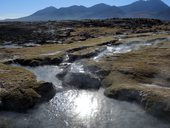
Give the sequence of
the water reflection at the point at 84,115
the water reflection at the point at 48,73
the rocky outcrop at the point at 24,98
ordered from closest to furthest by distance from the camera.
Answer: the water reflection at the point at 84,115 < the rocky outcrop at the point at 24,98 < the water reflection at the point at 48,73

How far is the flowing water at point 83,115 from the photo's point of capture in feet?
142

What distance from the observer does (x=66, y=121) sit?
45.0 meters

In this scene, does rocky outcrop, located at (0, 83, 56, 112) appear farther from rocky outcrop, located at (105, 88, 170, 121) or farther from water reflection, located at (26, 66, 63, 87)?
rocky outcrop, located at (105, 88, 170, 121)

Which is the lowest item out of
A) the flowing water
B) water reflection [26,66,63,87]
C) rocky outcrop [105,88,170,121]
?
water reflection [26,66,63,87]

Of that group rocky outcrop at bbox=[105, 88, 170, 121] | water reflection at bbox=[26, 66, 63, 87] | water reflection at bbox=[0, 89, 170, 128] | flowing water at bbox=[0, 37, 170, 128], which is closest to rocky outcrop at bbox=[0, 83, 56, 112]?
flowing water at bbox=[0, 37, 170, 128]

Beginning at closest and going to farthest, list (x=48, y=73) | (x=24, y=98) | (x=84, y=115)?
(x=84, y=115)
(x=24, y=98)
(x=48, y=73)

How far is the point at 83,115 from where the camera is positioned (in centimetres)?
4762

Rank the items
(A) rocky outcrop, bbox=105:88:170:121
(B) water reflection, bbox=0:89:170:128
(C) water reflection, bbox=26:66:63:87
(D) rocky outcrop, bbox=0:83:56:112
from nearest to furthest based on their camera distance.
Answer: (B) water reflection, bbox=0:89:170:128 < (A) rocky outcrop, bbox=105:88:170:121 < (D) rocky outcrop, bbox=0:83:56:112 < (C) water reflection, bbox=26:66:63:87

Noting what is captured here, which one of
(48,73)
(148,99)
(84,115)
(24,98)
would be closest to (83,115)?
(84,115)

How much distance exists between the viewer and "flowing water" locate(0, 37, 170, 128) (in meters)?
43.3

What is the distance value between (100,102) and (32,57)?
4006 centimetres

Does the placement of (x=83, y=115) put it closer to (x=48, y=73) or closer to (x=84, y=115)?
(x=84, y=115)

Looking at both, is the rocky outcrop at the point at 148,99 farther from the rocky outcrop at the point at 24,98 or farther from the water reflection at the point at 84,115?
the rocky outcrop at the point at 24,98

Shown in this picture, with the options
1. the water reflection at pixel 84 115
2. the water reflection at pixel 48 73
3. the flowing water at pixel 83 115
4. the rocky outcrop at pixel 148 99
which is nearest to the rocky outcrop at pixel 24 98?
Answer: the flowing water at pixel 83 115
